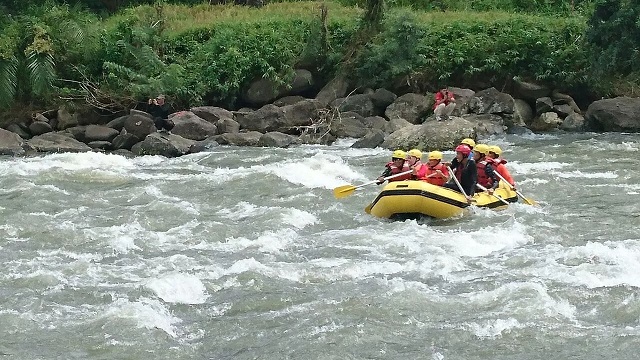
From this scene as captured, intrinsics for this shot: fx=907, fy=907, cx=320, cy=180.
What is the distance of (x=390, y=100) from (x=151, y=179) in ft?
29.8

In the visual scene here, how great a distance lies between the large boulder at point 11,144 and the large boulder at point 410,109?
29.1ft

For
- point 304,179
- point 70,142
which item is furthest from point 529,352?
point 70,142

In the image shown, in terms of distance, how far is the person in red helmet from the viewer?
1264 cm

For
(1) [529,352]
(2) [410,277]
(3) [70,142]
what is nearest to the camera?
(1) [529,352]

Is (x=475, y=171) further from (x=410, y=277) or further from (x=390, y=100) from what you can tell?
(x=390, y=100)

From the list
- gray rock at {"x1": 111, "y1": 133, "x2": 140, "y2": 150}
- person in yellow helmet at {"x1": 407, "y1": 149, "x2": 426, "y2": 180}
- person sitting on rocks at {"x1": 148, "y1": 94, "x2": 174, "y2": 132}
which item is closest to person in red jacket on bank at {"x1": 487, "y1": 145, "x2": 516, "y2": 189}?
person in yellow helmet at {"x1": 407, "y1": 149, "x2": 426, "y2": 180}

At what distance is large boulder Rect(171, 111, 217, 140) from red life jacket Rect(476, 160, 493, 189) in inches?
379

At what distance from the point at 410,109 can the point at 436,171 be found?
10367 millimetres

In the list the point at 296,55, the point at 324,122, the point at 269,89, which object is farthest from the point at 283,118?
the point at 296,55

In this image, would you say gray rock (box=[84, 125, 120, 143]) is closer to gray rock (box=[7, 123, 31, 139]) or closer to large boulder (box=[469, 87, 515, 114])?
gray rock (box=[7, 123, 31, 139])

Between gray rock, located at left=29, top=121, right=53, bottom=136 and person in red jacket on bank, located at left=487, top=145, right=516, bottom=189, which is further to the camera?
gray rock, located at left=29, top=121, right=53, bottom=136

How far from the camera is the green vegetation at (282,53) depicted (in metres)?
23.7

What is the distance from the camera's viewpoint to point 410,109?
23.0m

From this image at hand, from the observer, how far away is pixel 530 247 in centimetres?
1058
